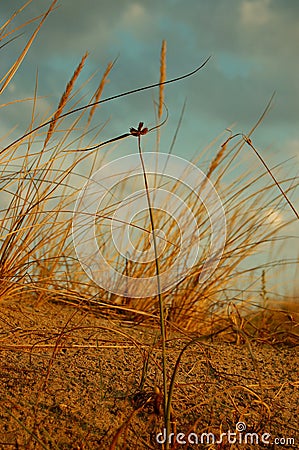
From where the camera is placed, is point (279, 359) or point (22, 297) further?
point (22, 297)

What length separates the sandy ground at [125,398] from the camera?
43.8 inches

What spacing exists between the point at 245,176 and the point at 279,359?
3.26 ft

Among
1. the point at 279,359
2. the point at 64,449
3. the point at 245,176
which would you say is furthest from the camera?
the point at 245,176

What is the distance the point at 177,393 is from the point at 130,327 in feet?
2.14

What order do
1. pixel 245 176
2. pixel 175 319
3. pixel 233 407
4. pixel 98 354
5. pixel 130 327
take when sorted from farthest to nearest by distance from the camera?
pixel 245 176 → pixel 175 319 → pixel 130 327 → pixel 98 354 → pixel 233 407

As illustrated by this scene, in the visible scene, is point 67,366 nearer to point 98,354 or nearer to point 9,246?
point 98,354

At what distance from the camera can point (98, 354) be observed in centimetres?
153

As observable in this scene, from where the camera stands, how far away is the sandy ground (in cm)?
111

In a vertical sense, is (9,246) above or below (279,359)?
above

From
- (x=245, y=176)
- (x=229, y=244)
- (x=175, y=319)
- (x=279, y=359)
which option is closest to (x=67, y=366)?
(x=279, y=359)

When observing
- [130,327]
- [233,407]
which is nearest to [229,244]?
[130,327]

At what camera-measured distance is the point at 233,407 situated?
1334 mm

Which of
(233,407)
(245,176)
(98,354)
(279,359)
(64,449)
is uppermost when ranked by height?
(245,176)

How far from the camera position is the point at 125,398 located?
124cm
